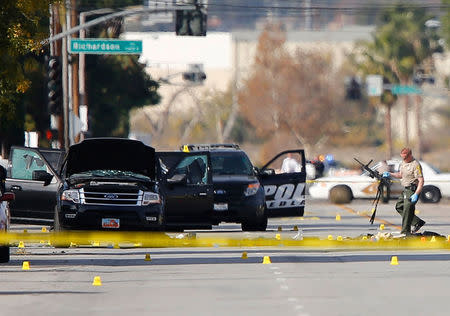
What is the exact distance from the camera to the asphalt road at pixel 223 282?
614 inches

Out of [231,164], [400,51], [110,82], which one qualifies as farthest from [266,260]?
[400,51]

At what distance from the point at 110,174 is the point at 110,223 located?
1225 mm

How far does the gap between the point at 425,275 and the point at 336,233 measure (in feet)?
36.7

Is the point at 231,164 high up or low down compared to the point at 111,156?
down

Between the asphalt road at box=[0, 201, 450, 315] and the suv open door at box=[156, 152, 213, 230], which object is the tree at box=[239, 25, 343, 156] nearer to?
the suv open door at box=[156, 152, 213, 230]

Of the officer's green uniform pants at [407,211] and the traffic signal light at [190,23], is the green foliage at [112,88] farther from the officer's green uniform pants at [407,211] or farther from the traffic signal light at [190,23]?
the officer's green uniform pants at [407,211]

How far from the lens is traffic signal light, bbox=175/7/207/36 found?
42.6 m

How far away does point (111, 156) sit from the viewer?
26.2 metres

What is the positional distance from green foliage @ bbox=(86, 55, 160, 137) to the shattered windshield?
35574 millimetres

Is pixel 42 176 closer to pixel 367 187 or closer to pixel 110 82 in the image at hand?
pixel 367 187

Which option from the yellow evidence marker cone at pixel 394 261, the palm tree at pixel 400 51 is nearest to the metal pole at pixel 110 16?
the yellow evidence marker cone at pixel 394 261

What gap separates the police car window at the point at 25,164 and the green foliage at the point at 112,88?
32579mm

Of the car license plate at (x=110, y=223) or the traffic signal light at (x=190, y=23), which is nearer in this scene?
the car license plate at (x=110, y=223)

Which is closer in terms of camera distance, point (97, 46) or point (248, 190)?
point (248, 190)
